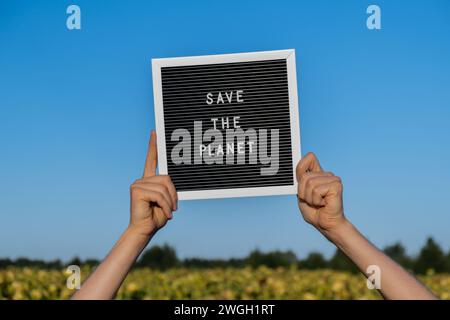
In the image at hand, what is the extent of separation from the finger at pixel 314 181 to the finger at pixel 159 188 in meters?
0.49

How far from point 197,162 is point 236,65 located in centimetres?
46

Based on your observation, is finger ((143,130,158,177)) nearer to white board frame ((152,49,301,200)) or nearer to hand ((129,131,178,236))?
white board frame ((152,49,301,200))

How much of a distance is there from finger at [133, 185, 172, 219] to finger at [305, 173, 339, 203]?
1.66 feet

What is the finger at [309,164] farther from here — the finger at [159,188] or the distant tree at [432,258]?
the distant tree at [432,258]

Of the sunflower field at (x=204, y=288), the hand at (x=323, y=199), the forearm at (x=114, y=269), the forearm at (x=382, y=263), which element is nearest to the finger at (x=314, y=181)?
the hand at (x=323, y=199)

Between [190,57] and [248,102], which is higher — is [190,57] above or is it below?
above

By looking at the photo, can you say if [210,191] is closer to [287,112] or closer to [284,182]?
[284,182]

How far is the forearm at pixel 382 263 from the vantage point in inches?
74.5

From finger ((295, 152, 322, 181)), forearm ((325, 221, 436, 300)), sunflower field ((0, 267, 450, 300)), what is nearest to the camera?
forearm ((325, 221, 436, 300))

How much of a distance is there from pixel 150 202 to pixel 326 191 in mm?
642

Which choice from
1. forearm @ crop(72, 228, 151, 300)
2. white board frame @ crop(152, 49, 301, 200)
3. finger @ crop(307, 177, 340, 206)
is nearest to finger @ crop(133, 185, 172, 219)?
forearm @ crop(72, 228, 151, 300)

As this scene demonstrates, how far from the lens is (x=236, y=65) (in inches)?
103

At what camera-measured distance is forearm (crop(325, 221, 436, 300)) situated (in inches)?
74.5
